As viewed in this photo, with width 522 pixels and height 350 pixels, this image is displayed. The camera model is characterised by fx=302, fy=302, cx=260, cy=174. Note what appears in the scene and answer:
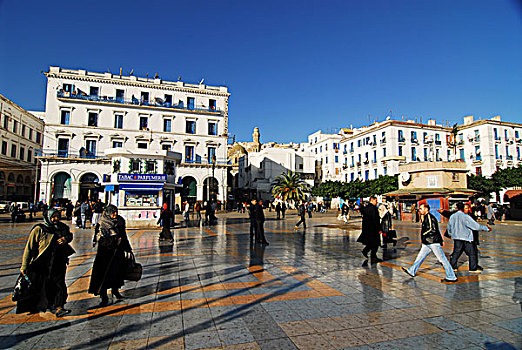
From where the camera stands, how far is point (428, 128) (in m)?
47.8

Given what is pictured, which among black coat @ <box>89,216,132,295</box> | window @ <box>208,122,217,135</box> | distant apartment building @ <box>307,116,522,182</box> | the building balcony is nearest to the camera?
black coat @ <box>89,216,132,295</box>

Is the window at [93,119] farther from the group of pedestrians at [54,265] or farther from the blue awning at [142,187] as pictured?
the group of pedestrians at [54,265]

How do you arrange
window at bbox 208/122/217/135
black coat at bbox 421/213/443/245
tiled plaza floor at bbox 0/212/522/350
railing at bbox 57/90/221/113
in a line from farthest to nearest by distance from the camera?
window at bbox 208/122/217/135, railing at bbox 57/90/221/113, black coat at bbox 421/213/443/245, tiled plaza floor at bbox 0/212/522/350

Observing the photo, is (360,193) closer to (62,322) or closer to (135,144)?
(135,144)

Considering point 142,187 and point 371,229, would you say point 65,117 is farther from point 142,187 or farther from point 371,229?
point 371,229

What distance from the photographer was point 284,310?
484 centimetres

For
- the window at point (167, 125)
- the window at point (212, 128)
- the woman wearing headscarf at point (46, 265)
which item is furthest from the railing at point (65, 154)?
the woman wearing headscarf at point (46, 265)

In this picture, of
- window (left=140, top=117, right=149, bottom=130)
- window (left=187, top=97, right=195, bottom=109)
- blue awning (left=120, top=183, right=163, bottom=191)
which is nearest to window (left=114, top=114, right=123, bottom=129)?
window (left=140, top=117, right=149, bottom=130)

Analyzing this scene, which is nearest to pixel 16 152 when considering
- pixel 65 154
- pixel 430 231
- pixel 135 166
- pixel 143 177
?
pixel 65 154

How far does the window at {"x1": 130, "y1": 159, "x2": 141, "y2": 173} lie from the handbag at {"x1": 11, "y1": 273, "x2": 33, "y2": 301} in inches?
586

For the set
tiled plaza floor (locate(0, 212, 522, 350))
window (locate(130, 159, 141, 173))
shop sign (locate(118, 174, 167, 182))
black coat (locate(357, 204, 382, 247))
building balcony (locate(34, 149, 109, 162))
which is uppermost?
building balcony (locate(34, 149, 109, 162))

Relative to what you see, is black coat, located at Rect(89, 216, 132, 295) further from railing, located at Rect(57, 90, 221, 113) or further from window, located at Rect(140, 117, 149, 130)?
railing, located at Rect(57, 90, 221, 113)

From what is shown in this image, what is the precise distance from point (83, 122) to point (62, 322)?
43950 millimetres

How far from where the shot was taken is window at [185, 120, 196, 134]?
45.2 m
